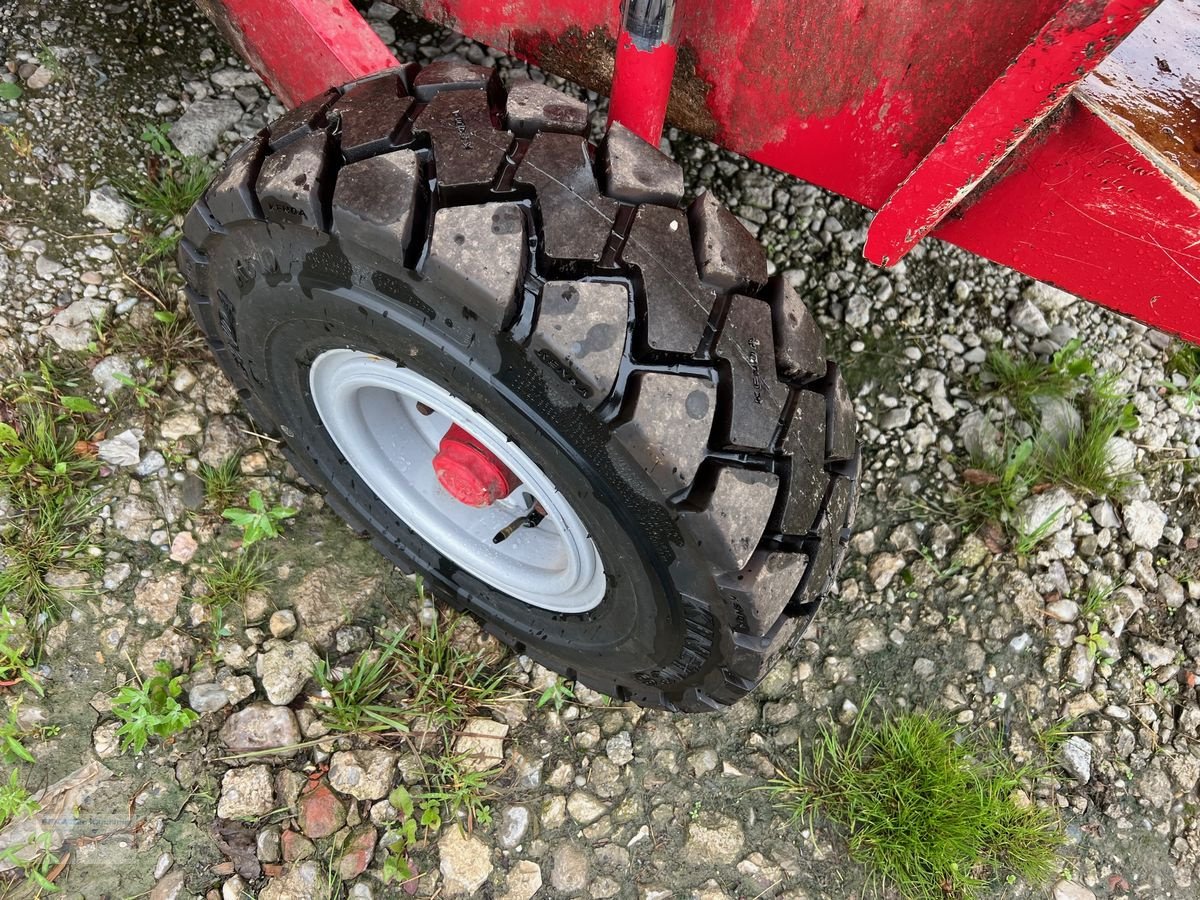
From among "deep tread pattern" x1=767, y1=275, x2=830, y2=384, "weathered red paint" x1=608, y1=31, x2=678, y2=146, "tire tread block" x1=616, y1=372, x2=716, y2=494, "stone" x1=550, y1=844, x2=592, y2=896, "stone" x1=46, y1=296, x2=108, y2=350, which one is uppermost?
"weathered red paint" x1=608, y1=31, x2=678, y2=146

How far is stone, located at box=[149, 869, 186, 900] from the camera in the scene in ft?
6.05

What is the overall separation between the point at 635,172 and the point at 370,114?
45 centimetres

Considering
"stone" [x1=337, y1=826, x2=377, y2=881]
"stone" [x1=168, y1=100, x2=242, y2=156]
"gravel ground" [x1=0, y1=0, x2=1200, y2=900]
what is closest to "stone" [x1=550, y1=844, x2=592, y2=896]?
"gravel ground" [x1=0, y1=0, x2=1200, y2=900]

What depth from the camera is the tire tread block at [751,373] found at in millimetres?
1389

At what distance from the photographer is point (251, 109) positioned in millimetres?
2580

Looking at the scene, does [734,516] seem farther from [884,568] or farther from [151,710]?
[151,710]

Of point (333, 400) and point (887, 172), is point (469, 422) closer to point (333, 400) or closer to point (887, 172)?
point (333, 400)

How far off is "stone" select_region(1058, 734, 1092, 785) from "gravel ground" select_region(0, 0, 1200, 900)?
0.5 inches

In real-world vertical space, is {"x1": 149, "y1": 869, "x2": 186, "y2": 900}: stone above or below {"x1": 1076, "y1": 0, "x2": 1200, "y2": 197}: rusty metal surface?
below

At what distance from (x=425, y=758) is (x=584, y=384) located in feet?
3.77

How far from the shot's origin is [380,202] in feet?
4.38

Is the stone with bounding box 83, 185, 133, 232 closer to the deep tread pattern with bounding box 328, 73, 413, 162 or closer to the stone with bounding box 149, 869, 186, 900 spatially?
the deep tread pattern with bounding box 328, 73, 413, 162

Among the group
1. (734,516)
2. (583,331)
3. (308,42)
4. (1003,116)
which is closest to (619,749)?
(734,516)

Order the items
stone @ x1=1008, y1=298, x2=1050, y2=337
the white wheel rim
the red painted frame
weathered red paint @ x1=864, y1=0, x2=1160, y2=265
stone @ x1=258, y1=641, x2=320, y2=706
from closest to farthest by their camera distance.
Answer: weathered red paint @ x1=864, y1=0, x2=1160, y2=265 → the red painted frame → the white wheel rim → stone @ x1=258, y1=641, x2=320, y2=706 → stone @ x1=1008, y1=298, x2=1050, y2=337
